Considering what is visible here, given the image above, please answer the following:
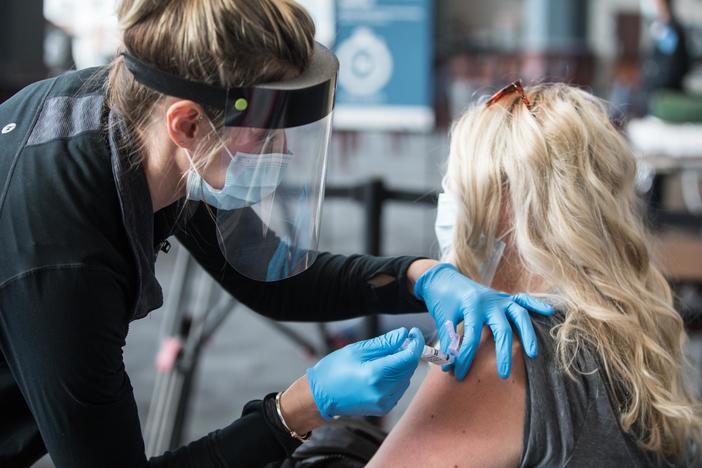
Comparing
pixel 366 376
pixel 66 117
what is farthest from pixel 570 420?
pixel 66 117

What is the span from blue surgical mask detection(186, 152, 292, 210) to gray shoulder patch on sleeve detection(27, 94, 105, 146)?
0.51ft

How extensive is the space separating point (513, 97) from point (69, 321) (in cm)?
78

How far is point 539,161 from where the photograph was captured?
1.29 meters

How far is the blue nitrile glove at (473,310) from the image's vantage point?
1.20m

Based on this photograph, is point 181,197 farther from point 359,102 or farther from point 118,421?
point 359,102

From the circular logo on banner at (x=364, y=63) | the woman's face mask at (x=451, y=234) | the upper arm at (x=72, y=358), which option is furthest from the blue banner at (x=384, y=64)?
the upper arm at (x=72, y=358)

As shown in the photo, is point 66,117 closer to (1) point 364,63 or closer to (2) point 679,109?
(1) point 364,63

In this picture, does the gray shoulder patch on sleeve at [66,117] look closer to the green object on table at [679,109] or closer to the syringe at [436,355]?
the syringe at [436,355]

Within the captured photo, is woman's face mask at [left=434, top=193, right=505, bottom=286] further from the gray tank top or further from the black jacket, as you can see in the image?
the black jacket

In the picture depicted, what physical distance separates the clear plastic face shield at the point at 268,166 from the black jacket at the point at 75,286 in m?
0.11

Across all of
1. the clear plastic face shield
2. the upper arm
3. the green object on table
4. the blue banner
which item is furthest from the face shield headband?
the green object on table

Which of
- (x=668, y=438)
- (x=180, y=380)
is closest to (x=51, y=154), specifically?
(x=668, y=438)

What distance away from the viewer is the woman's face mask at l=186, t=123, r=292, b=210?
1.11 metres

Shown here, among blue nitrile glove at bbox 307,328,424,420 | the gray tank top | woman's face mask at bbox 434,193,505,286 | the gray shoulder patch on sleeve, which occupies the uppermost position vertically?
the gray shoulder patch on sleeve
